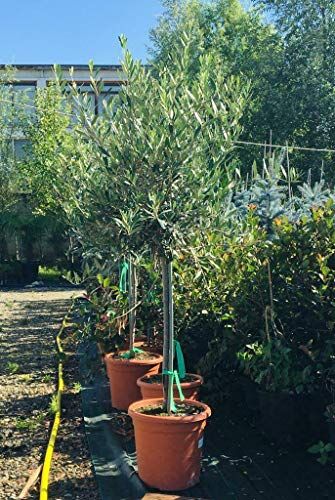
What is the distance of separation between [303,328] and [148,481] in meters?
1.53

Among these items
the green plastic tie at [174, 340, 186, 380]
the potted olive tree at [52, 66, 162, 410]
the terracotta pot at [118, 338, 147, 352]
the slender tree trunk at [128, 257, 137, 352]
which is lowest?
the terracotta pot at [118, 338, 147, 352]

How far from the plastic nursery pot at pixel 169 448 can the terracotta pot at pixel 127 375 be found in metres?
1.44

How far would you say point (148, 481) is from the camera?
3881 millimetres

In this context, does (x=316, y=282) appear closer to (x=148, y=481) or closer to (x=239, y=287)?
(x=239, y=287)

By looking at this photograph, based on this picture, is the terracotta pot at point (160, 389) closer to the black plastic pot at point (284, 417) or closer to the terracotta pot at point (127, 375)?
the black plastic pot at point (284, 417)

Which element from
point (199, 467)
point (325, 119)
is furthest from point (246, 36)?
point (199, 467)

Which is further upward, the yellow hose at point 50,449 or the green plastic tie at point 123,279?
the green plastic tie at point 123,279

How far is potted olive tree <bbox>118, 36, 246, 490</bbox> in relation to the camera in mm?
3523

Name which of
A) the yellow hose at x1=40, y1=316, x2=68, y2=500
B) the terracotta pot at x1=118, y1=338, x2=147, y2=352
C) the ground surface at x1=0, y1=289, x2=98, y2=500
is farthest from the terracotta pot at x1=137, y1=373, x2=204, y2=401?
the terracotta pot at x1=118, y1=338, x2=147, y2=352

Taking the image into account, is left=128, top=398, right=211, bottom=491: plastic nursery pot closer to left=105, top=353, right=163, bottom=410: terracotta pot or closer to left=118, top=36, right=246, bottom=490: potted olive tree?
left=118, top=36, right=246, bottom=490: potted olive tree

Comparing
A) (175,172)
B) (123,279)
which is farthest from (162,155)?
(123,279)

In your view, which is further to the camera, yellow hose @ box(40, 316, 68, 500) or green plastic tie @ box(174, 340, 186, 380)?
green plastic tie @ box(174, 340, 186, 380)

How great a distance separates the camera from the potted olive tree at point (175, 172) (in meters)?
3.52

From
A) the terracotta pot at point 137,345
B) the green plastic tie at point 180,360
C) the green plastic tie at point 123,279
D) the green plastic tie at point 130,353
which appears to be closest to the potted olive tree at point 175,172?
the green plastic tie at point 180,360
